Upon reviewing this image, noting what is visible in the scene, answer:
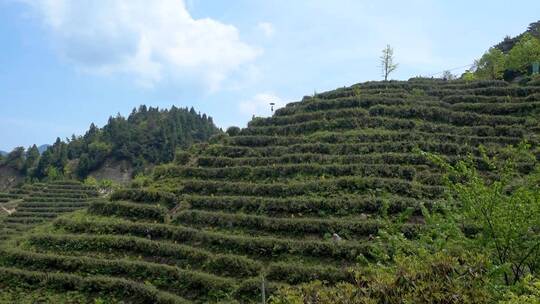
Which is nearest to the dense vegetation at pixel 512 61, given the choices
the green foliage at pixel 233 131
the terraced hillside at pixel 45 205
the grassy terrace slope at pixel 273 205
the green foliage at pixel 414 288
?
the grassy terrace slope at pixel 273 205

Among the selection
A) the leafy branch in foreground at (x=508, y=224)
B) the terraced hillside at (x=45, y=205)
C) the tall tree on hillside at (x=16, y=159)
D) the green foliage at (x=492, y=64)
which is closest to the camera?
the leafy branch in foreground at (x=508, y=224)

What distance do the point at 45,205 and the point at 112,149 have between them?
4392 cm

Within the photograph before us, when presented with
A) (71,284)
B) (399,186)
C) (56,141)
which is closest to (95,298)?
(71,284)

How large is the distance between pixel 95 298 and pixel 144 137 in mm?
65115

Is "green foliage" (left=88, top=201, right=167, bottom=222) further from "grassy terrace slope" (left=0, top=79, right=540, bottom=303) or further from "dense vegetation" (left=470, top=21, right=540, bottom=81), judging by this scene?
"dense vegetation" (left=470, top=21, right=540, bottom=81)

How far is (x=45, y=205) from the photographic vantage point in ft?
100

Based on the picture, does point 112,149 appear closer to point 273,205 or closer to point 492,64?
point 492,64

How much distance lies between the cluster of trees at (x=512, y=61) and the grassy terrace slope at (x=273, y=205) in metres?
8.23

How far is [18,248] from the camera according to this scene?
13.8 m

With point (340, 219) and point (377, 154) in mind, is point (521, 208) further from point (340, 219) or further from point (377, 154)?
point (377, 154)

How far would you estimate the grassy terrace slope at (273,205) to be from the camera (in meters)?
11.3

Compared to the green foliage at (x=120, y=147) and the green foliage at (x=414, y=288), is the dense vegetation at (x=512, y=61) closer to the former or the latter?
the green foliage at (x=414, y=288)

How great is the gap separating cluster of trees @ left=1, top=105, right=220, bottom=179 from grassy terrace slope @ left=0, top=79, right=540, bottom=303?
54.1 m

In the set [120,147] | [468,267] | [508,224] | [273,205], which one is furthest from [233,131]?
[120,147]
